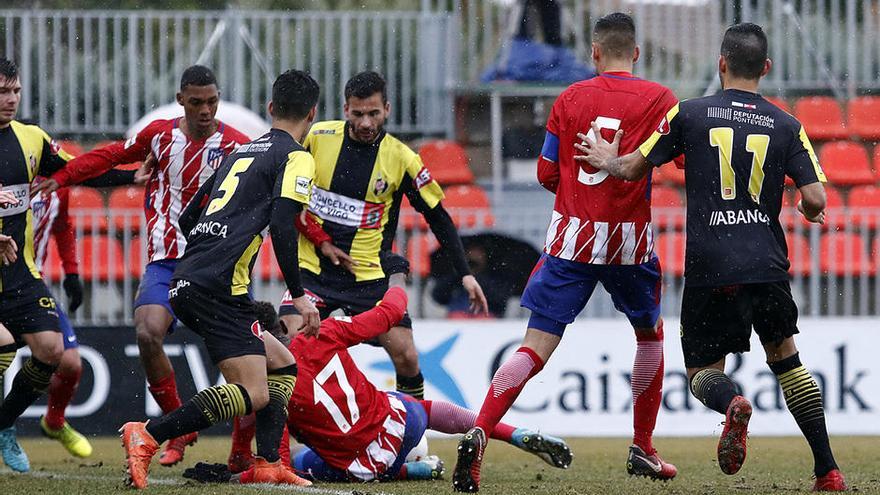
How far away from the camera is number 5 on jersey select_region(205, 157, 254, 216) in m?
6.29

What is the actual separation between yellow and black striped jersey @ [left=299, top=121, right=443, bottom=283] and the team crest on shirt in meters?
0.53

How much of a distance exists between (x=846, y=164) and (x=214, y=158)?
28.3 ft

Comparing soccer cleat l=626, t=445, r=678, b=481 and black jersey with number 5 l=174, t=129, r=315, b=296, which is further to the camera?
soccer cleat l=626, t=445, r=678, b=481

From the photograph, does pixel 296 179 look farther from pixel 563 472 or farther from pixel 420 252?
pixel 420 252

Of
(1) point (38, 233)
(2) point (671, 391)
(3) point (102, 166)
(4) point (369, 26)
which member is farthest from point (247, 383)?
(4) point (369, 26)

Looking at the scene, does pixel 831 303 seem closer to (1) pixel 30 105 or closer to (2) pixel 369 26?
(2) pixel 369 26

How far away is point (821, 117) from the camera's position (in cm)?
1497

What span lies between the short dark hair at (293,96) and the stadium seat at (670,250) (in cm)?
575

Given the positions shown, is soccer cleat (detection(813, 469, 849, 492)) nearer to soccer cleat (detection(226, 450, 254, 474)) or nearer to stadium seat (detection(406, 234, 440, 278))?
soccer cleat (detection(226, 450, 254, 474))

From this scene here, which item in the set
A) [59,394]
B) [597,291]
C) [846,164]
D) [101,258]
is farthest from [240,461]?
[846,164]

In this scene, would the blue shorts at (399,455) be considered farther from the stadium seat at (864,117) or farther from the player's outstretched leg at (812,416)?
the stadium seat at (864,117)

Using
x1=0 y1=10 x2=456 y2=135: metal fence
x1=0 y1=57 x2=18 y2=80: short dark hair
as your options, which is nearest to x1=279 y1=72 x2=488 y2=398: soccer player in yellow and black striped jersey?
x1=0 y1=57 x2=18 y2=80: short dark hair

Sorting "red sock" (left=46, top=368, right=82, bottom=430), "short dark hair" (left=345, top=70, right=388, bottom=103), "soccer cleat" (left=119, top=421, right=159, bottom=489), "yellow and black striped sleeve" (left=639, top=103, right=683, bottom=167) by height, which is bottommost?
"red sock" (left=46, top=368, right=82, bottom=430)

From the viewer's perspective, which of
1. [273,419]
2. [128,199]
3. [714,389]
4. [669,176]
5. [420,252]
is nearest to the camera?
[714,389]
